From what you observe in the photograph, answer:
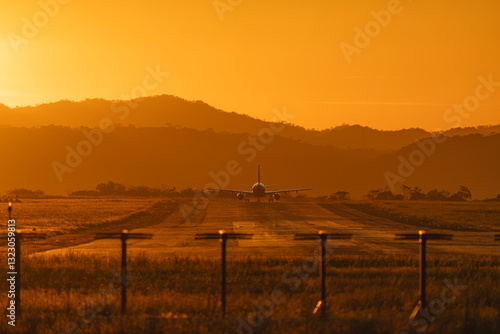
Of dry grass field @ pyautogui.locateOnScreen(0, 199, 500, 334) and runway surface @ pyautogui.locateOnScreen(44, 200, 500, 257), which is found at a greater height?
dry grass field @ pyautogui.locateOnScreen(0, 199, 500, 334)

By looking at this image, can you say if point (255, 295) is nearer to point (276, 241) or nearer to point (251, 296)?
point (251, 296)

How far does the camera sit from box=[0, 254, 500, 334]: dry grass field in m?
14.4

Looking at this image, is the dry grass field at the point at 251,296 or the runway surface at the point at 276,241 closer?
the dry grass field at the point at 251,296

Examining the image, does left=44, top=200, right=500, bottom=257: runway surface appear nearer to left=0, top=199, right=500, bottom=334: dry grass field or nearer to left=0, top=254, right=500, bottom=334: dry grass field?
left=0, top=199, right=500, bottom=334: dry grass field

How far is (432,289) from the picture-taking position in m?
20.1

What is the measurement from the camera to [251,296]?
19281 mm

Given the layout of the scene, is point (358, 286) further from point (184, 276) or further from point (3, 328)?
point (3, 328)

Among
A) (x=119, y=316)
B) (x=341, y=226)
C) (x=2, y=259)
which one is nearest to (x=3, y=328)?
(x=119, y=316)

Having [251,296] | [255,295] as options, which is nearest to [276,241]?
[255,295]

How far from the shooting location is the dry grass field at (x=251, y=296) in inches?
568

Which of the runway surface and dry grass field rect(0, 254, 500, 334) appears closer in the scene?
dry grass field rect(0, 254, 500, 334)

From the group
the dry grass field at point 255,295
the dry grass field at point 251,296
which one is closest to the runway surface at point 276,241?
the dry grass field at point 255,295

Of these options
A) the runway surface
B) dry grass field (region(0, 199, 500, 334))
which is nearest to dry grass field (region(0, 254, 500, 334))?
dry grass field (region(0, 199, 500, 334))

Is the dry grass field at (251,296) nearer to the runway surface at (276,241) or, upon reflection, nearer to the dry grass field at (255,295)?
the dry grass field at (255,295)
